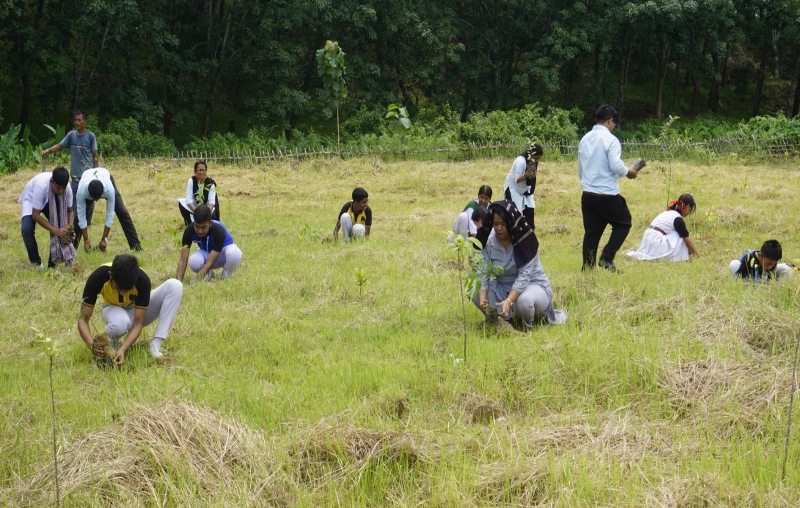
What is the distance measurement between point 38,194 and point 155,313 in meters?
3.82

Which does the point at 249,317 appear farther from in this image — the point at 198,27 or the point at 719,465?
the point at 198,27

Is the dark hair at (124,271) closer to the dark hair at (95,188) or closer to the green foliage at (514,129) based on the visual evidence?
the dark hair at (95,188)

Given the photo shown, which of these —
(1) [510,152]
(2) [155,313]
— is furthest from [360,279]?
(1) [510,152]

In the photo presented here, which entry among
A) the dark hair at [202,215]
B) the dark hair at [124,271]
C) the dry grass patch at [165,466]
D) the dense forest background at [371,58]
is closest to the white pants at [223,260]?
the dark hair at [202,215]

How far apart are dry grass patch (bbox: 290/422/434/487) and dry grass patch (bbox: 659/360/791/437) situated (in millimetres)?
1758

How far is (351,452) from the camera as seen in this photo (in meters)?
4.52

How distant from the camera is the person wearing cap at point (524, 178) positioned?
33.8 ft

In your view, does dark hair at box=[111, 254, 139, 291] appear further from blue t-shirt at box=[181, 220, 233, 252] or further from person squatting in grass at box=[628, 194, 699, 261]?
person squatting in grass at box=[628, 194, 699, 261]

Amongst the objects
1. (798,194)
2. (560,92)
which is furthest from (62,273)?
(560,92)

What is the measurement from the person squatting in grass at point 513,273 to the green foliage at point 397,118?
18.8 m

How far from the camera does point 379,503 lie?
421 centimetres

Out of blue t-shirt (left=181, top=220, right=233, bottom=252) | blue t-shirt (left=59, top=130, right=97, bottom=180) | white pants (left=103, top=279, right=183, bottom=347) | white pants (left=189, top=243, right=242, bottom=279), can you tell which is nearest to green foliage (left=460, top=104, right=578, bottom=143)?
blue t-shirt (left=59, top=130, right=97, bottom=180)

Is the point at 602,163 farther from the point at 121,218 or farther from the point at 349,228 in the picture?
the point at 121,218

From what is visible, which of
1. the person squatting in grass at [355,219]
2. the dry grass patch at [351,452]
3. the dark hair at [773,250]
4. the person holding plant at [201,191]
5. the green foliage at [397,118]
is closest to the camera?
the dry grass patch at [351,452]
